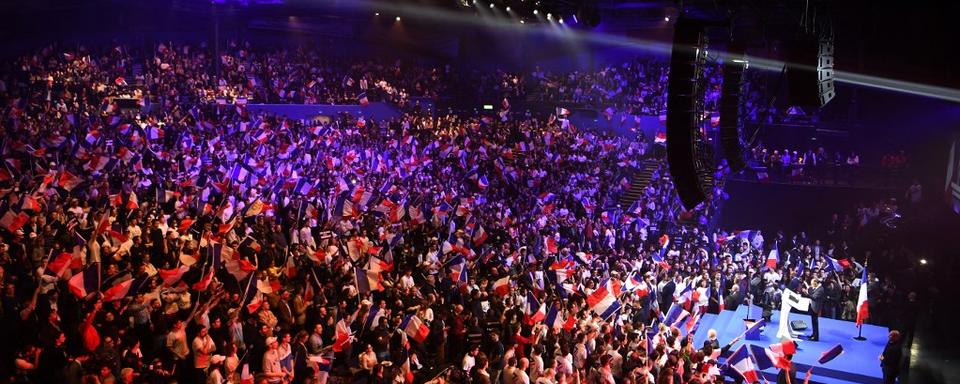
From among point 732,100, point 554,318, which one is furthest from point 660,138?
point 554,318

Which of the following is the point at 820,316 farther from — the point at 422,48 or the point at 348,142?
the point at 422,48

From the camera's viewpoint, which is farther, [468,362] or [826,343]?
[826,343]

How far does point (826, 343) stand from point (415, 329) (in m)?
9.18

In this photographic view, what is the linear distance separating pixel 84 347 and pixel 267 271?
3888 mm

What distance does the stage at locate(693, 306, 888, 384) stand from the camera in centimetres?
1470

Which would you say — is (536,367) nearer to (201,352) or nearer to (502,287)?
(502,287)

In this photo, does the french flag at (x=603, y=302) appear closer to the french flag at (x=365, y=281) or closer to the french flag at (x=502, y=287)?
the french flag at (x=502, y=287)

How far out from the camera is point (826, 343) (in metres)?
16.3

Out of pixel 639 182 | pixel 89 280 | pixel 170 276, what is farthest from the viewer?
pixel 639 182

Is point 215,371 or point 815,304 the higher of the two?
point 215,371

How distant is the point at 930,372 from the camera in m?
14.6

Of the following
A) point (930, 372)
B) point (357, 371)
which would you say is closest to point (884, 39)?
point (930, 372)

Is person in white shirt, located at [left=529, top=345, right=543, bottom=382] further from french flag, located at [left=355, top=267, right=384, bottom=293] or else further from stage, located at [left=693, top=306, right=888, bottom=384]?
stage, located at [left=693, top=306, right=888, bottom=384]

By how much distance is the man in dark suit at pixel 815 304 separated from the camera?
1630 centimetres
